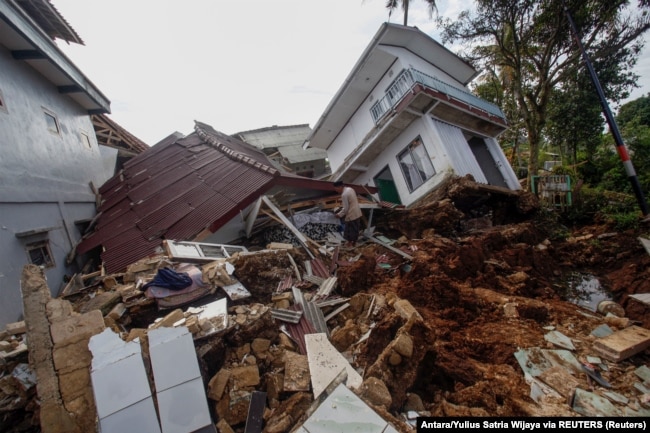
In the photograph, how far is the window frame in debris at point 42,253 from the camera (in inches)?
200

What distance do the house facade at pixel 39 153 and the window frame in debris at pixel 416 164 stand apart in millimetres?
11892

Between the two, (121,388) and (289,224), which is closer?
(121,388)

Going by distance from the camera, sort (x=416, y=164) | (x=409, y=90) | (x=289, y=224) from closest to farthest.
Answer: (x=289, y=224) → (x=409, y=90) → (x=416, y=164)

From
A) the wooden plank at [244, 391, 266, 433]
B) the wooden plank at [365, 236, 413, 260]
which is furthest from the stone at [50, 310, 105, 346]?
the wooden plank at [365, 236, 413, 260]

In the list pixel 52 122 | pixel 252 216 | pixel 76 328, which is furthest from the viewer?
pixel 52 122

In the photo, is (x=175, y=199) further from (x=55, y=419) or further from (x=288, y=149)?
(x=288, y=149)

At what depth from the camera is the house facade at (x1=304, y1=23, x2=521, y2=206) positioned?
34.7 feet

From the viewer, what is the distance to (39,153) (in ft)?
20.3

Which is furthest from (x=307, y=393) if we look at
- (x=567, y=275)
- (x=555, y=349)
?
(x=567, y=275)

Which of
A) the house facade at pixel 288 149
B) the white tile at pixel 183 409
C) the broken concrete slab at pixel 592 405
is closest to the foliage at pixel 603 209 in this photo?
the broken concrete slab at pixel 592 405

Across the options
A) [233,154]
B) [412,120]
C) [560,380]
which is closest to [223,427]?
[560,380]

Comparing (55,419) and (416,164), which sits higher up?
(416,164)

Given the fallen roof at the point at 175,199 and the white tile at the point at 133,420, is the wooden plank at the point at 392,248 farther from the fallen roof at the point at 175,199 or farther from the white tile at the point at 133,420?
the white tile at the point at 133,420

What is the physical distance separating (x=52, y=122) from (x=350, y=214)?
8981mm
